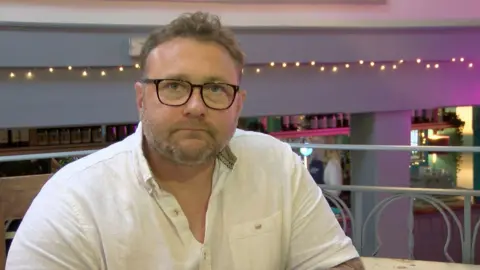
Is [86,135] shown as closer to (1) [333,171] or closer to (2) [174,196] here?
(1) [333,171]

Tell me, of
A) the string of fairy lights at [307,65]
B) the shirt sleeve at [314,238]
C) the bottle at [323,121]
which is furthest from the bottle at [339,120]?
the shirt sleeve at [314,238]

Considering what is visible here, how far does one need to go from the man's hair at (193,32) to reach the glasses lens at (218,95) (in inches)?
3.4

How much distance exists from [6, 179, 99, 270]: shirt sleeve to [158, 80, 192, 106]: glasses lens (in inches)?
10.8

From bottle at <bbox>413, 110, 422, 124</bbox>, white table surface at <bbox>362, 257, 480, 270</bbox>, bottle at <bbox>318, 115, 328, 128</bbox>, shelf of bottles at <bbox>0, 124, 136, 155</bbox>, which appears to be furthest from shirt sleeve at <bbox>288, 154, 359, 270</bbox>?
bottle at <bbox>413, 110, 422, 124</bbox>

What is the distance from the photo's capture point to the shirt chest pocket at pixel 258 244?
124 cm

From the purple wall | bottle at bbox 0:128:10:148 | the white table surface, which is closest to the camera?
the white table surface

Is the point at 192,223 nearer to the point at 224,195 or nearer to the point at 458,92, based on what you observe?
the point at 224,195

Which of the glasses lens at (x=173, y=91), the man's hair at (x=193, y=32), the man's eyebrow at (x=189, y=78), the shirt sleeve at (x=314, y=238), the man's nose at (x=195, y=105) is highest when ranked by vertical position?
the man's hair at (x=193, y=32)

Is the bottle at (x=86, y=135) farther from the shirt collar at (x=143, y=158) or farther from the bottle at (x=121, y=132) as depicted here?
the shirt collar at (x=143, y=158)

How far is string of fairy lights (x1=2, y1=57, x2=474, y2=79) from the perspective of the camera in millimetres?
A: 3711

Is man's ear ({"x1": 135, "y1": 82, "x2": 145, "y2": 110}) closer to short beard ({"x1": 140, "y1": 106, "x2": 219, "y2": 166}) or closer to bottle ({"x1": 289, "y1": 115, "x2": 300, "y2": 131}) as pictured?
short beard ({"x1": 140, "y1": 106, "x2": 219, "y2": 166})

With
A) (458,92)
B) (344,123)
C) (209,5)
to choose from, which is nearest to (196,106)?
(209,5)

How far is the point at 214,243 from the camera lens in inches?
48.1

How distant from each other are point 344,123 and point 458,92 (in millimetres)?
1318
